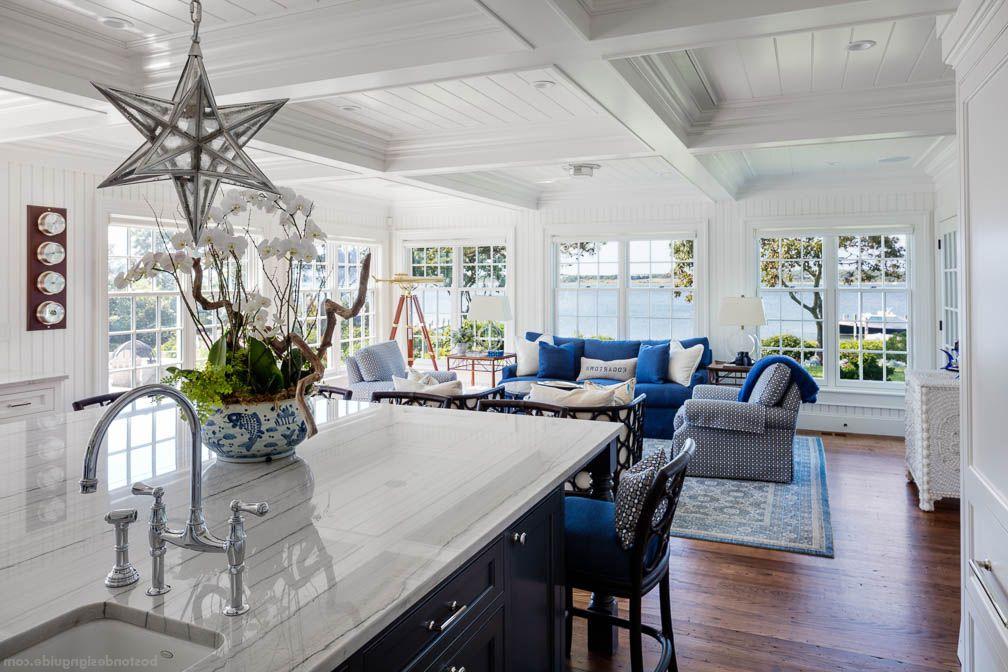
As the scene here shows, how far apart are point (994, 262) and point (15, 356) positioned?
5710 mm

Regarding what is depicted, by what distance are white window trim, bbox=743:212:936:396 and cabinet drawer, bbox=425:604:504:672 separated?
6.55 metres

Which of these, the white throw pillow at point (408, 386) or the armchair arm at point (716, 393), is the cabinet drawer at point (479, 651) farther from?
the armchair arm at point (716, 393)

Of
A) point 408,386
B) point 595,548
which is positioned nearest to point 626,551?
point 595,548

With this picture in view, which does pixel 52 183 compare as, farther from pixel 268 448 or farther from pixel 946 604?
pixel 946 604

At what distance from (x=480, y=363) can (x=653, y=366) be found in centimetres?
272

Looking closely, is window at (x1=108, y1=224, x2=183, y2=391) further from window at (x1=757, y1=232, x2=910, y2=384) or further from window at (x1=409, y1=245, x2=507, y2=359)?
window at (x1=757, y1=232, x2=910, y2=384)

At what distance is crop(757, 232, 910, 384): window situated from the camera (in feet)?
23.3

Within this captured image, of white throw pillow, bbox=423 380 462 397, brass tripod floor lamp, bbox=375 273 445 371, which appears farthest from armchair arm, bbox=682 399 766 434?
brass tripod floor lamp, bbox=375 273 445 371

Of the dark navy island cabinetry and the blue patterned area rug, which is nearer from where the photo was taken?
the dark navy island cabinetry

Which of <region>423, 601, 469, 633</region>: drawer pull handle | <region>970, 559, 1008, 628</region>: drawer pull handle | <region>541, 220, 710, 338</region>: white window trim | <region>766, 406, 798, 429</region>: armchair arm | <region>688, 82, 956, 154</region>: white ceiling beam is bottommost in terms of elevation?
<region>970, 559, 1008, 628</region>: drawer pull handle

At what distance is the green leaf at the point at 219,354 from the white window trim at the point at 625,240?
21.6 ft

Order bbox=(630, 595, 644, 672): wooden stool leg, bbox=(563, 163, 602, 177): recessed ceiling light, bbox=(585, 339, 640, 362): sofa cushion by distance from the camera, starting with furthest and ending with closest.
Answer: bbox=(585, 339, 640, 362): sofa cushion → bbox=(563, 163, 602, 177): recessed ceiling light → bbox=(630, 595, 644, 672): wooden stool leg

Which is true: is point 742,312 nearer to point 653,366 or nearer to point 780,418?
point 653,366

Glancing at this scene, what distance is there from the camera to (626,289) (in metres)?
8.27
